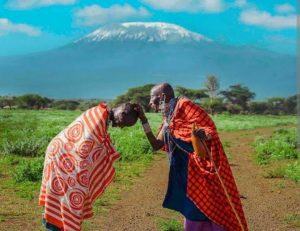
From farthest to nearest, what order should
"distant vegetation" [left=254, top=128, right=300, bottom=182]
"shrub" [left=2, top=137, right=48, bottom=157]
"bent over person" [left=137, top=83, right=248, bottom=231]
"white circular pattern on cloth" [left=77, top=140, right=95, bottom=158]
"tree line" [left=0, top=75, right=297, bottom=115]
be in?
"tree line" [left=0, top=75, right=297, bottom=115], "shrub" [left=2, top=137, right=48, bottom=157], "distant vegetation" [left=254, top=128, right=300, bottom=182], "bent over person" [left=137, top=83, right=248, bottom=231], "white circular pattern on cloth" [left=77, top=140, right=95, bottom=158]

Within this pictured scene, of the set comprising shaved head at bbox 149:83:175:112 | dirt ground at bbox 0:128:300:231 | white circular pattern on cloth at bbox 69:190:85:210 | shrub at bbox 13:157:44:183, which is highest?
shaved head at bbox 149:83:175:112

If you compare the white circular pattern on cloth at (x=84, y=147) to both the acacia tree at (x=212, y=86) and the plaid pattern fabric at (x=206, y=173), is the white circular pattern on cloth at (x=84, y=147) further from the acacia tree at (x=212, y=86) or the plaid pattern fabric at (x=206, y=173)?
the acacia tree at (x=212, y=86)

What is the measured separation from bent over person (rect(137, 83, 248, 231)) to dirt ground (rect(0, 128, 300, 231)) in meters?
2.59

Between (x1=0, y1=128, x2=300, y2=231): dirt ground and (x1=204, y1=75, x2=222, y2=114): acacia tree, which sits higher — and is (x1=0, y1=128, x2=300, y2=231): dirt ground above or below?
below

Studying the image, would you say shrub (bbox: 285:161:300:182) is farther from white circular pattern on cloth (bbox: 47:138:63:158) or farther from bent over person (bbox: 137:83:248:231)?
white circular pattern on cloth (bbox: 47:138:63:158)

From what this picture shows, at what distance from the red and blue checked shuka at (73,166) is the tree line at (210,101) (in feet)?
174

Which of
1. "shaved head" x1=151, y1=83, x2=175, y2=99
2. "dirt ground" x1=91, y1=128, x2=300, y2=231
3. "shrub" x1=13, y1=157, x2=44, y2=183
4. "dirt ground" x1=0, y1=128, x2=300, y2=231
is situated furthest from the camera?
"shrub" x1=13, y1=157, x2=44, y2=183

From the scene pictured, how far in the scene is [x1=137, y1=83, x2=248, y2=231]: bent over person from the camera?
6.46 m

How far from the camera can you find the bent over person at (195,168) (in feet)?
21.2

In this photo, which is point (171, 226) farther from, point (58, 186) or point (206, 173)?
point (58, 186)

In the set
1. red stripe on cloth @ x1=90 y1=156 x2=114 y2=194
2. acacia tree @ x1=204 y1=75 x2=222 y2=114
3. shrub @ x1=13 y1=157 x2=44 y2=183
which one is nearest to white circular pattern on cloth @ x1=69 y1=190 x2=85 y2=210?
red stripe on cloth @ x1=90 y1=156 x2=114 y2=194

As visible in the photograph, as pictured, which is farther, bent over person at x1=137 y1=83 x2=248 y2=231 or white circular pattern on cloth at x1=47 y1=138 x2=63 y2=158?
bent over person at x1=137 y1=83 x2=248 y2=231

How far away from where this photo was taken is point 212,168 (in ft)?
21.2

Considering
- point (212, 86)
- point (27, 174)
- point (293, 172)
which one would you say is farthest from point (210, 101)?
point (27, 174)
